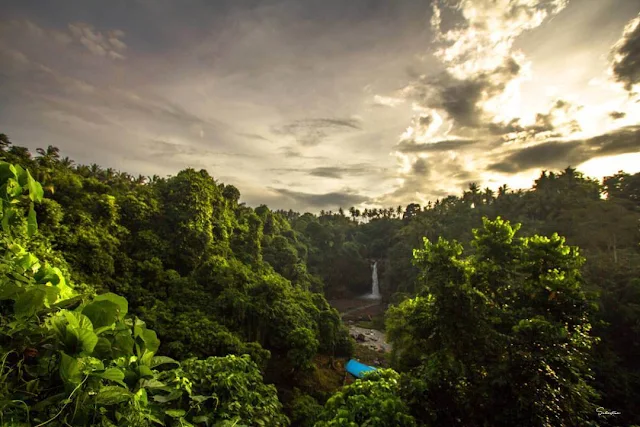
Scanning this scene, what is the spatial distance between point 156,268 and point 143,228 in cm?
404

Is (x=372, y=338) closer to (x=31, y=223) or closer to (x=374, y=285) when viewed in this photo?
(x=374, y=285)

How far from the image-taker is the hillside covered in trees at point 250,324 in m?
1.34

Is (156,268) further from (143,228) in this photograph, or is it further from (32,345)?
(32,345)

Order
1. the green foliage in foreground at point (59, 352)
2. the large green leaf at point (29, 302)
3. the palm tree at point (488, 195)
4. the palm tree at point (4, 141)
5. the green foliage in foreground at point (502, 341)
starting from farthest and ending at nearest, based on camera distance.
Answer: the palm tree at point (488, 195) → the palm tree at point (4, 141) → the green foliage in foreground at point (502, 341) → the large green leaf at point (29, 302) → the green foliage in foreground at point (59, 352)

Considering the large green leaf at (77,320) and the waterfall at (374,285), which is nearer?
the large green leaf at (77,320)

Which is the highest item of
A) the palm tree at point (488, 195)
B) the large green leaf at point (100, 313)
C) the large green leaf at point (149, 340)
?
the palm tree at point (488, 195)

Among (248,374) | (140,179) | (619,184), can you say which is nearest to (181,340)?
(248,374)

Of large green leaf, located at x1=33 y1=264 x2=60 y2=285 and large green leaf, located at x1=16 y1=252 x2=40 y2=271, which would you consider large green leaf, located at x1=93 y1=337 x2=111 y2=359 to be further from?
large green leaf, located at x1=16 y1=252 x2=40 y2=271

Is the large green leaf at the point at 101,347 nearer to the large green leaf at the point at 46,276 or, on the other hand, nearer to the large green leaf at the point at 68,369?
the large green leaf at the point at 68,369

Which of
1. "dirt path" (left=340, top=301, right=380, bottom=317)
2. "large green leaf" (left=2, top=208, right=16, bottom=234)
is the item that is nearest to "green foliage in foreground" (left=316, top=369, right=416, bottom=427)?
"large green leaf" (left=2, top=208, right=16, bottom=234)

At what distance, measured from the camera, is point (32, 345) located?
1296 mm

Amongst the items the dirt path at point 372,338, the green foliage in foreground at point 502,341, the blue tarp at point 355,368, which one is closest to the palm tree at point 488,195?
the dirt path at point 372,338

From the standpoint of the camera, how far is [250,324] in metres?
16.2

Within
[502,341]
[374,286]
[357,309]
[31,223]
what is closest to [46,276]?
[31,223]
